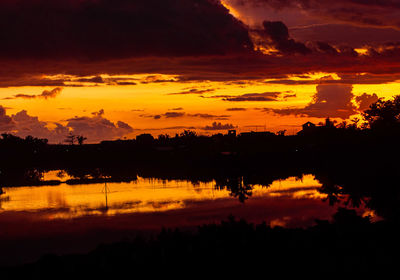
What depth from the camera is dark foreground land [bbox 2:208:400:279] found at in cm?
2333

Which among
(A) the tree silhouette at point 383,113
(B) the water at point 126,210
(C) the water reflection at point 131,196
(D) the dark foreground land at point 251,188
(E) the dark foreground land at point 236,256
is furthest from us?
(A) the tree silhouette at point 383,113

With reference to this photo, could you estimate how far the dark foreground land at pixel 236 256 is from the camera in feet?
76.5

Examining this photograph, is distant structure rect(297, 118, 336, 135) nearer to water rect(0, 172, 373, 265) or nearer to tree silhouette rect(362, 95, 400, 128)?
tree silhouette rect(362, 95, 400, 128)

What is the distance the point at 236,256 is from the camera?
24.5 meters

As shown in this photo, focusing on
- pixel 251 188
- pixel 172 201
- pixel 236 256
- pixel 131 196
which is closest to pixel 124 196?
pixel 131 196

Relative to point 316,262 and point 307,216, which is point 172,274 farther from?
point 307,216

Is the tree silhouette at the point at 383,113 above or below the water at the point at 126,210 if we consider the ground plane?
above

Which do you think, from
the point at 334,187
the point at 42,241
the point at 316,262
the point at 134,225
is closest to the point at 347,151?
the point at 334,187

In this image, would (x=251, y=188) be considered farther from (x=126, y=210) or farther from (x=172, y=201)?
(x=126, y=210)

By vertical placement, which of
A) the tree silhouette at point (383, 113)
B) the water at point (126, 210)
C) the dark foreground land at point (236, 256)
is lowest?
the water at point (126, 210)

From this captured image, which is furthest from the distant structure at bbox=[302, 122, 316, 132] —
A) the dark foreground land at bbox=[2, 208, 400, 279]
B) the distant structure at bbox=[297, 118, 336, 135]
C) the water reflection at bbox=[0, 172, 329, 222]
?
the dark foreground land at bbox=[2, 208, 400, 279]

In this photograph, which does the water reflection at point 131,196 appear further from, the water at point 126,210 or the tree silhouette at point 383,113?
the tree silhouette at point 383,113

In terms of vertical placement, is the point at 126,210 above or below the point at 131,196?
below

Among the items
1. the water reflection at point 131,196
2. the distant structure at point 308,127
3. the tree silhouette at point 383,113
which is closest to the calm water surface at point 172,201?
the water reflection at point 131,196
